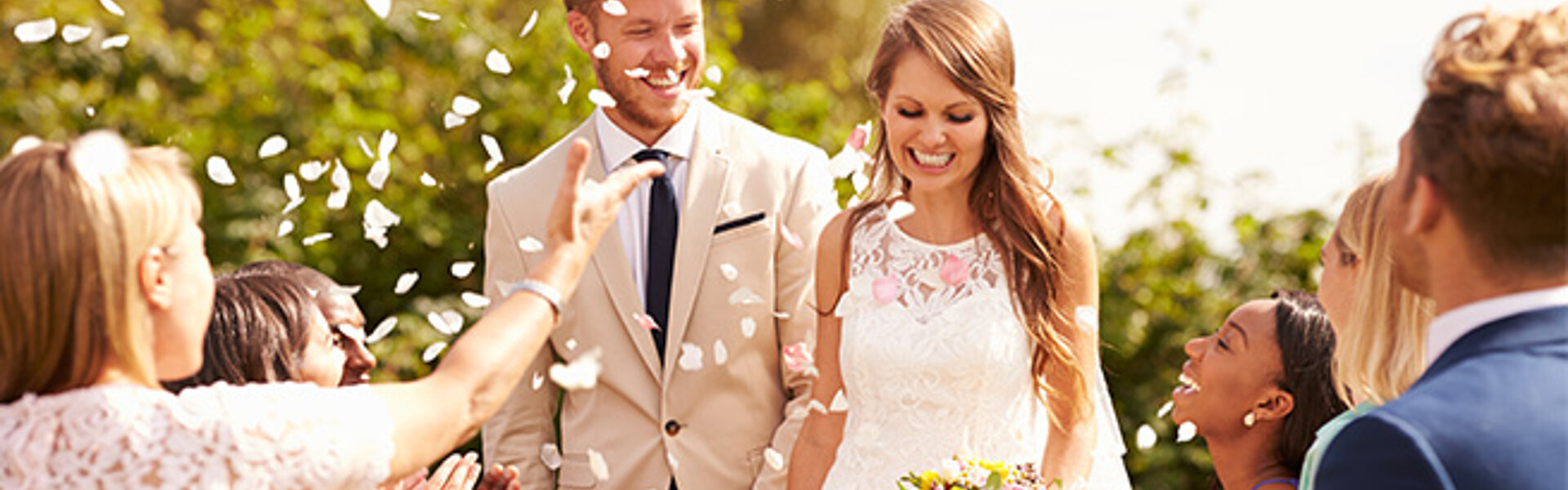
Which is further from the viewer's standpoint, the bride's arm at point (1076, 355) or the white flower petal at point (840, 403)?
the white flower petal at point (840, 403)

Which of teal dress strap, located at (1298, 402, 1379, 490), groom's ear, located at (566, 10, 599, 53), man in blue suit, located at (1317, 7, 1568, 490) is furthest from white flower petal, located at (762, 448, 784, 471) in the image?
man in blue suit, located at (1317, 7, 1568, 490)

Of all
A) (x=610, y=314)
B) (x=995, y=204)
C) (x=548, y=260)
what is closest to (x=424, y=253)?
(x=610, y=314)

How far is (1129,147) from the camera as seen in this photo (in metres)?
7.70

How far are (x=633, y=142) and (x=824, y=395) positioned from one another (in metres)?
0.85

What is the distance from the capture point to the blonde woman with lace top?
2.43m

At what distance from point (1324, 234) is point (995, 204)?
370cm

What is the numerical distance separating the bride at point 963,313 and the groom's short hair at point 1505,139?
1876 mm

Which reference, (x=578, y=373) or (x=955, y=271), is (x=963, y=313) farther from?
(x=578, y=373)

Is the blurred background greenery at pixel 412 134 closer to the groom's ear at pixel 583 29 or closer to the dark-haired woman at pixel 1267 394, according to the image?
the groom's ear at pixel 583 29

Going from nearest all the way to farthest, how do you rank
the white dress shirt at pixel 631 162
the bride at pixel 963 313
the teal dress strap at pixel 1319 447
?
the teal dress strap at pixel 1319 447 < the bride at pixel 963 313 < the white dress shirt at pixel 631 162

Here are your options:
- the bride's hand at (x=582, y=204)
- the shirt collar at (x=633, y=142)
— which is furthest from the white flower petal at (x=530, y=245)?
the bride's hand at (x=582, y=204)

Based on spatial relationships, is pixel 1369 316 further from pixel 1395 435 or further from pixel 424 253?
pixel 424 253

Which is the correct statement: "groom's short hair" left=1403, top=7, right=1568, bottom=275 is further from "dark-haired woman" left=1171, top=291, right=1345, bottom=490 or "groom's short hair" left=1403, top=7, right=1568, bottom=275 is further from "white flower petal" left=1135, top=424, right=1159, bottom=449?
"white flower petal" left=1135, top=424, right=1159, bottom=449

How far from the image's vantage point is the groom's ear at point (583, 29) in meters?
4.41
